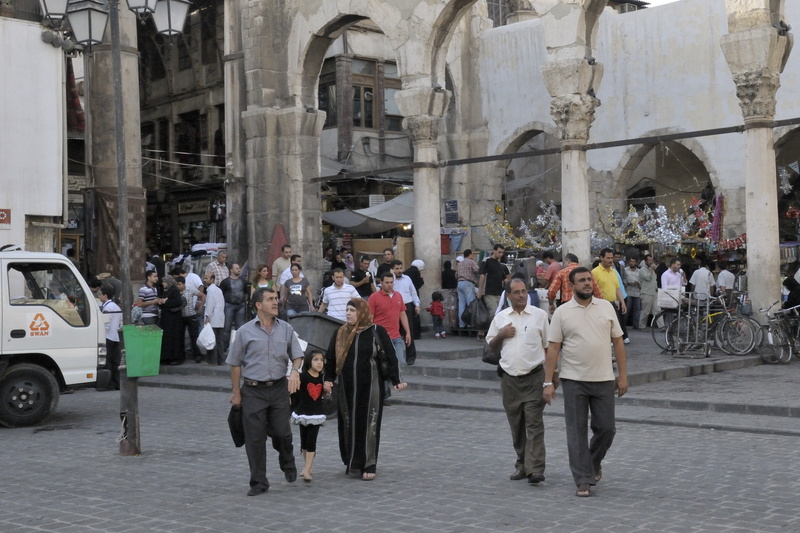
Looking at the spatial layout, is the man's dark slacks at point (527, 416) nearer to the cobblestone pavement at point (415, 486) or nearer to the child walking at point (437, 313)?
the cobblestone pavement at point (415, 486)

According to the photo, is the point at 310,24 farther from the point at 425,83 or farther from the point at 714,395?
the point at 714,395

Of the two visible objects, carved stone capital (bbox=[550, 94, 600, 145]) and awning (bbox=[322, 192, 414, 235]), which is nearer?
carved stone capital (bbox=[550, 94, 600, 145])

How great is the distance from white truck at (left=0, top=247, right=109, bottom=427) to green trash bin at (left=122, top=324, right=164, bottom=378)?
2.73 meters

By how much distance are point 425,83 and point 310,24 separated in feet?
10.3

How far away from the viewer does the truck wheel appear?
38.3ft

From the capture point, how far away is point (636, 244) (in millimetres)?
24469

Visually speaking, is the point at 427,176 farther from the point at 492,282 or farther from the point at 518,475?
the point at 518,475

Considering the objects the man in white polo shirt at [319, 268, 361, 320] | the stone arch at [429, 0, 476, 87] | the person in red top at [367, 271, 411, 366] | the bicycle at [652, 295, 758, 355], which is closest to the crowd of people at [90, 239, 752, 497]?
the person in red top at [367, 271, 411, 366]

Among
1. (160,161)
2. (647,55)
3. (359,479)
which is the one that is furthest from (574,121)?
(160,161)

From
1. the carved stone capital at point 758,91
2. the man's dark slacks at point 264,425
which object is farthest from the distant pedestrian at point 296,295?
the carved stone capital at point 758,91

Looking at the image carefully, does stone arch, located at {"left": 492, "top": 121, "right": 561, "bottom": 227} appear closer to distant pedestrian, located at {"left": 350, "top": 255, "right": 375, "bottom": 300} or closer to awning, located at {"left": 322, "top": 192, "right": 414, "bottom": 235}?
awning, located at {"left": 322, "top": 192, "right": 414, "bottom": 235}

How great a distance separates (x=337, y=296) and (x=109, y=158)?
10557 mm

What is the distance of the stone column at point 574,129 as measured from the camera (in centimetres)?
1745

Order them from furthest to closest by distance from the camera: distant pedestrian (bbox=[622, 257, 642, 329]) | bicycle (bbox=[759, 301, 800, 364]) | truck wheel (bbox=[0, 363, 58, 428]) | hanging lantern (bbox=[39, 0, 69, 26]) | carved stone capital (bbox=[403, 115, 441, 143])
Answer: distant pedestrian (bbox=[622, 257, 642, 329]), carved stone capital (bbox=[403, 115, 441, 143]), bicycle (bbox=[759, 301, 800, 364]), truck wheel (bbox=[0, 363, 58, 428]), hanging lantern (bbox=[39, 0, 69, 26])
